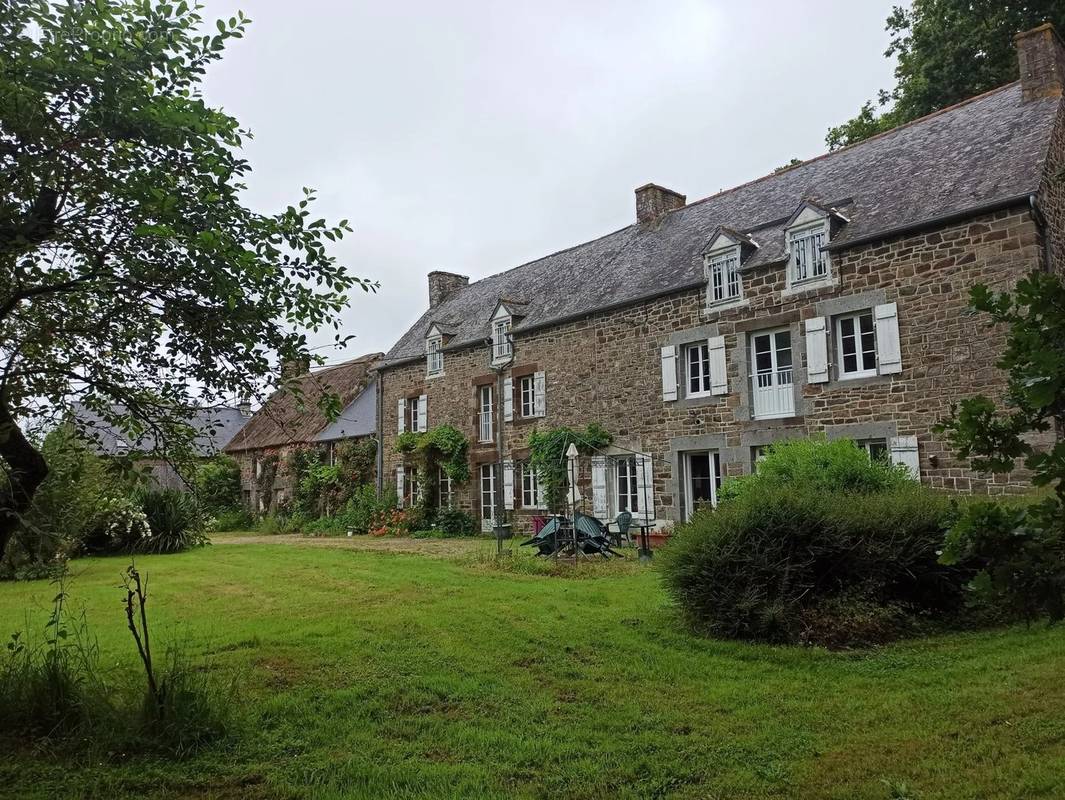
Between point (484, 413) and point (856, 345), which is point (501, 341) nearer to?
point (484, 413)

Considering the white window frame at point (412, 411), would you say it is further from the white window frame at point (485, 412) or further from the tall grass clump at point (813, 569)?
the tall grass clump at point (813, 569)

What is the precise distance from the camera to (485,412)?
21422 mm

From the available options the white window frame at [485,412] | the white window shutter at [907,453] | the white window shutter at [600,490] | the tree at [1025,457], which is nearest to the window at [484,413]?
the white window frame at [485,412]

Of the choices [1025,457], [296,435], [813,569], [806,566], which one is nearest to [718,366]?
[813,569]

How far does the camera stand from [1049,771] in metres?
3.72

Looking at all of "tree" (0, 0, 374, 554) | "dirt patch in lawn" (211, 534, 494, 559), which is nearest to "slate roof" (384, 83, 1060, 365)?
"dirt patch in lawn" (211, 534, 494, 559)

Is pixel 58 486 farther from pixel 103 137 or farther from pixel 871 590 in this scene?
pixel 871 590

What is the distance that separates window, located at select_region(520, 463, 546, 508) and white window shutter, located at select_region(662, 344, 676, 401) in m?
4.52

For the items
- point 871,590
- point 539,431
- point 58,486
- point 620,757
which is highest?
point 539,431

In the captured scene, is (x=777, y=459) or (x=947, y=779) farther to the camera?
(x=777, y=459)

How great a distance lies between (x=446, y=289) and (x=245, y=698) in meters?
22.7

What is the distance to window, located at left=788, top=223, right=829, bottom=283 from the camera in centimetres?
1411

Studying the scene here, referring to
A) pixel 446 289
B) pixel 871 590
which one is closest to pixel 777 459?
pixel 871 590

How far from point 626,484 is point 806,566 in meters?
10.4
